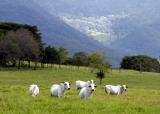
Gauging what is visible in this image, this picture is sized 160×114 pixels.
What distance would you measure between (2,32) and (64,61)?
26230 mm

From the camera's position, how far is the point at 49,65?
162375mm

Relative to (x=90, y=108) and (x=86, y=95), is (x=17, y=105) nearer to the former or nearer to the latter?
(x=90, y=108)

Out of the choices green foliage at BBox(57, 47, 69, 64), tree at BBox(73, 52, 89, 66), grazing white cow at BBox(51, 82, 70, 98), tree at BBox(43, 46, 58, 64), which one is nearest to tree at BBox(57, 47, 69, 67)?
green foliage at BBox(57, 47, 69, 64)

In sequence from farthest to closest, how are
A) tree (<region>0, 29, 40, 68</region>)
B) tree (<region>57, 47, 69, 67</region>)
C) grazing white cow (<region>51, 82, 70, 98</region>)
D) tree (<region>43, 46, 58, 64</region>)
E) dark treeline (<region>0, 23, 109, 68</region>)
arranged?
tree (<region>57, 47, 69, 67</region>) → tree (<region>43, 46, 58, 64</region>) → dark treeline (<region>0, 23, 109, 68</region>) → tree (<region>0, 29, 40, 68</region>) → grazing white cow (<region>51, 82, 70, 98</region>)

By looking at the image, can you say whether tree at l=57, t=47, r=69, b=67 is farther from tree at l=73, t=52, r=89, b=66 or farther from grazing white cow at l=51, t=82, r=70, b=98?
grazing white cow at l=51, t=82, r=70, b=98

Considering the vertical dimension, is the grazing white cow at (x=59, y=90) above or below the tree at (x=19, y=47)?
below

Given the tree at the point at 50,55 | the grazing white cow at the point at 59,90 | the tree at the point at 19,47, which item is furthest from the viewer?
the tree at the point at 50,55

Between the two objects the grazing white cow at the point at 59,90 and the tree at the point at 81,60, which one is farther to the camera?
the tree at the point at 81,60

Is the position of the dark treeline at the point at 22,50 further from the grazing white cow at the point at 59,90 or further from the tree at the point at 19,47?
the grazing white cow at the point at 59,90

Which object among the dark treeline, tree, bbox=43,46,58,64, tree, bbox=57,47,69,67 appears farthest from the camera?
tree, bbox=57,47,69,67

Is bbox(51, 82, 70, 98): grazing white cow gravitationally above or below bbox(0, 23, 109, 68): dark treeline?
below

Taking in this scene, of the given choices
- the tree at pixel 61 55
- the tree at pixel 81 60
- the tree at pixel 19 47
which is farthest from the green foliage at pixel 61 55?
the tree at pixel 19 47

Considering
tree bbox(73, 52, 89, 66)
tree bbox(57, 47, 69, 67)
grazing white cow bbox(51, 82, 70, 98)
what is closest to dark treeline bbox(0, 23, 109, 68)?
tree bbox(57, 47, 69, 67)

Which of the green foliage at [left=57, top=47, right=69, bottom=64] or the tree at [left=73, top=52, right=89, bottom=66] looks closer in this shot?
the green foliage at [left=57, top=47, right=69, bottom=64]
